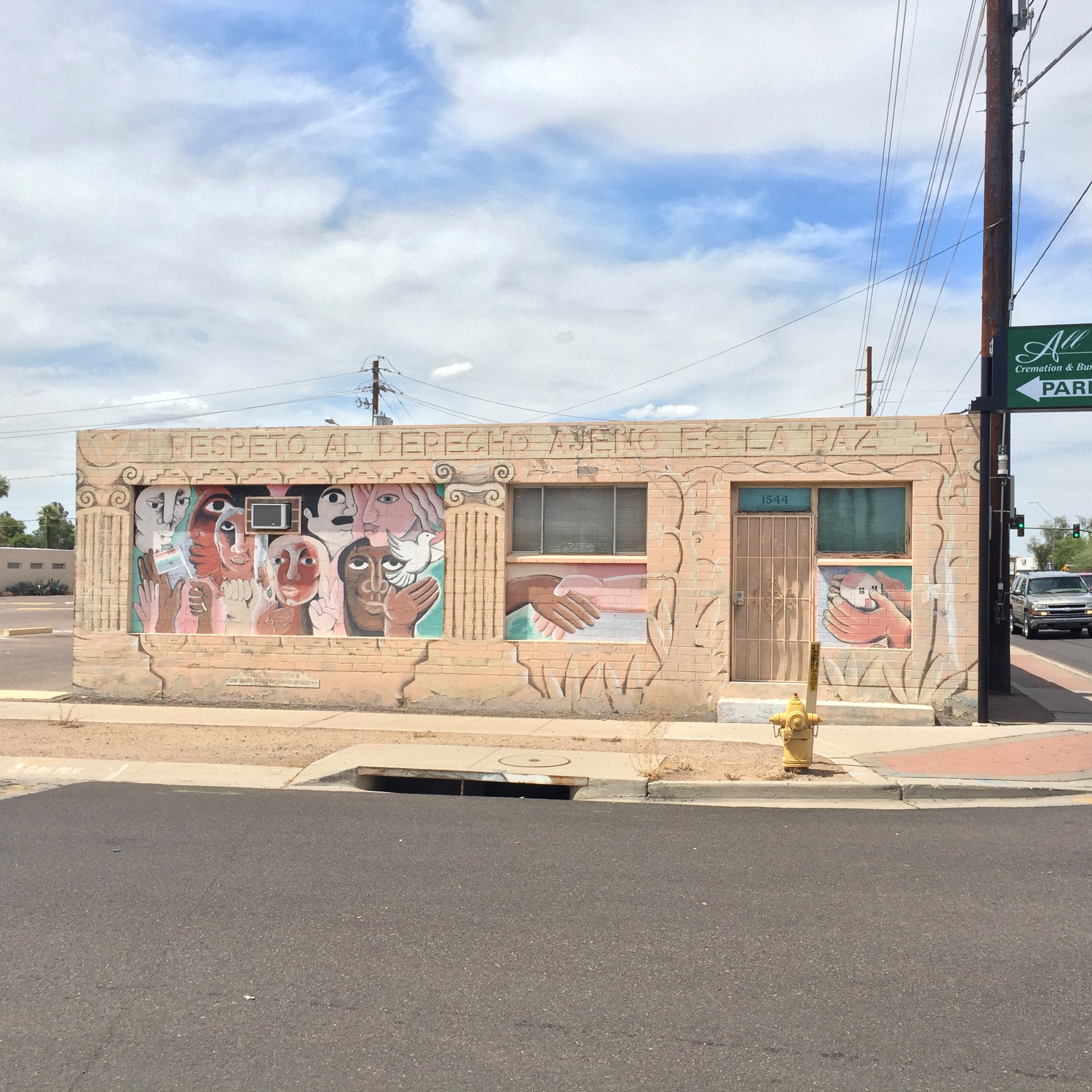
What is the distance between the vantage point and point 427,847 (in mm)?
7133

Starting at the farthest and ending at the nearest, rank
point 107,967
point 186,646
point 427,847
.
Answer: point 186,646, point 427,847, point 107,967

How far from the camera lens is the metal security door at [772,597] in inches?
500

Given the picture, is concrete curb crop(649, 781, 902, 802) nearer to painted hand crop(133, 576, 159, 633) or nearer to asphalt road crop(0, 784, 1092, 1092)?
asphalt road crop(0, 784, 1092, 1092)

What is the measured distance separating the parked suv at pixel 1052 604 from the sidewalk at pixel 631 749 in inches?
701

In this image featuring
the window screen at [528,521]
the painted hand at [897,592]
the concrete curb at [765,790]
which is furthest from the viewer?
the window screen at [528,521]

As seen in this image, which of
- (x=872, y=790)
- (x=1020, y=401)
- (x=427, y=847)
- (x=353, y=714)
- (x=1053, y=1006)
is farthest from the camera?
(x=353, y=714)

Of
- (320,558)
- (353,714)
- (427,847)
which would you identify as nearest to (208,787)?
(427,847)

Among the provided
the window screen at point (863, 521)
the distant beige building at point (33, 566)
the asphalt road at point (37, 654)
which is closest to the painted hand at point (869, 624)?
the window screen at point (863, 521)

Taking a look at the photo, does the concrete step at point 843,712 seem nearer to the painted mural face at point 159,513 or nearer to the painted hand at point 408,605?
the painted hand at point 408,605

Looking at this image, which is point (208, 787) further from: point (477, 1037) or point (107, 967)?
point (477, 1037)

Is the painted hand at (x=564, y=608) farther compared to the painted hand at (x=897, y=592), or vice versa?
the painted hand at (x=564, y=608)

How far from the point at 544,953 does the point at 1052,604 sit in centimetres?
3007

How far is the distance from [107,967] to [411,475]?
917 centimetres

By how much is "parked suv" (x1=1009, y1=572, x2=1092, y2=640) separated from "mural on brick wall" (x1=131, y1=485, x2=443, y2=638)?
21898mm
